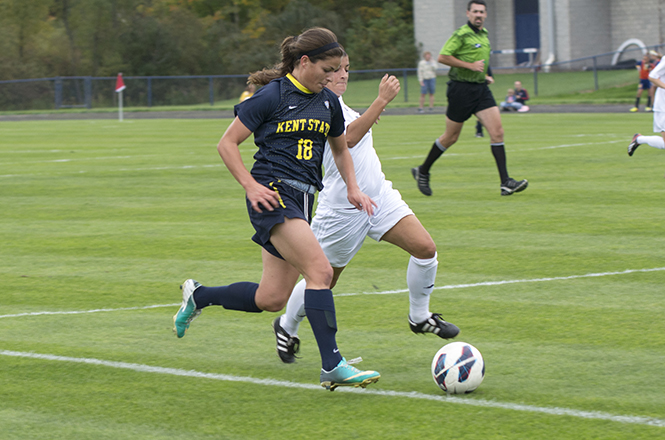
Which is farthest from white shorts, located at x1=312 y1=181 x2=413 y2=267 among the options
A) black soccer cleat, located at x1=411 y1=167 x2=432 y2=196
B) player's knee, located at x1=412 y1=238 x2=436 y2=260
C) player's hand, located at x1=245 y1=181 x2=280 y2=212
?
black soccer cleat, located at x1=411 y1=167 x2=432 y2=196

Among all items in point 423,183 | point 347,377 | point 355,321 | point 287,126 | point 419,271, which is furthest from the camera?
point 423,183

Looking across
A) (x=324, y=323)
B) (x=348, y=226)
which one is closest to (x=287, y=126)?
(x=348, y=226)

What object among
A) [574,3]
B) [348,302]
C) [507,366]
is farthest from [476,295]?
[574,3]

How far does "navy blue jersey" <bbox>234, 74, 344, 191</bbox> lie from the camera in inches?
198

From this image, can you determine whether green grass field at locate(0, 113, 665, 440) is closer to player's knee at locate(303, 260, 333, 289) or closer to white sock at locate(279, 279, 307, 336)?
white sock at locate(279, 279, 307, 336)

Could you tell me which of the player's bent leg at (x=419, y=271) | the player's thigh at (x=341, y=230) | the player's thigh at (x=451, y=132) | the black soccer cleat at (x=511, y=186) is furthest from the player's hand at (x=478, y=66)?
the player's thigh at (x=341, y=230)

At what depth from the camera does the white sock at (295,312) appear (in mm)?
5680

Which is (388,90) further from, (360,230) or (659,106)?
(659,106)

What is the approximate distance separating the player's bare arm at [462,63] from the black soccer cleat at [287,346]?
280 inches

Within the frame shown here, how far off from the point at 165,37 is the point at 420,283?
180ft

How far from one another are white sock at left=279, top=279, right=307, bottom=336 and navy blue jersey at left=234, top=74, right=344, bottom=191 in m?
0.83

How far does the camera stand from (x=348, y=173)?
5.52 m

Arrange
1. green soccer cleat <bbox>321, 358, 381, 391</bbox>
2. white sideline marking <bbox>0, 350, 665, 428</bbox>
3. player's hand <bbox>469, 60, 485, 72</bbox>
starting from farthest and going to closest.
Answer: player's hand <bbox>469, 60, 485, 72</bbox> < green soccer cleat <bbox>321, 358, 381, 391</bbox> < white sideline marking <bbox>0, 350, 665, 428</bbox>

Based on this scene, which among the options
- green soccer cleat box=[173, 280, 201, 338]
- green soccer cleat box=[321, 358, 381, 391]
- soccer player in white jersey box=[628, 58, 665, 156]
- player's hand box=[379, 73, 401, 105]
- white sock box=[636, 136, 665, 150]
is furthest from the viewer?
white sock box=[636, 136, 665, 150]
